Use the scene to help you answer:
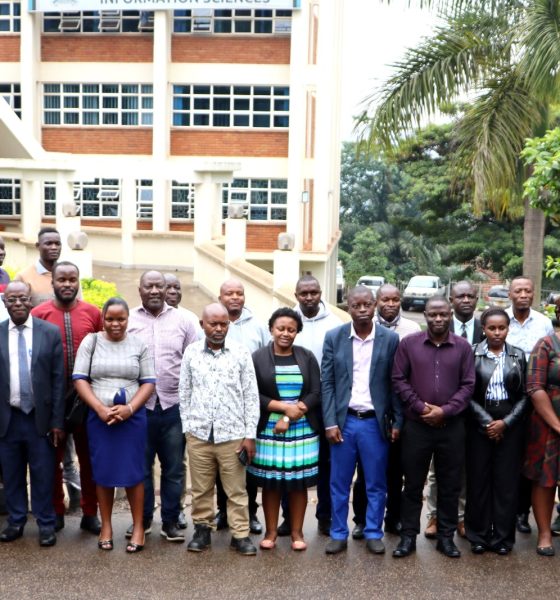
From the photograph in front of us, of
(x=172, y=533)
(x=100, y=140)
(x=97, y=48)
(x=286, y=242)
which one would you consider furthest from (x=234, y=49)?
(x=172, y=533)

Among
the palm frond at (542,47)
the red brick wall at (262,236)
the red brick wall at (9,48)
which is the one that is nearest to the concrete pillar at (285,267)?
the palm frond at (542,47)

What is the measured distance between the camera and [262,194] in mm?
31547

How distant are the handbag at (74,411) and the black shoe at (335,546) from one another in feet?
6.49

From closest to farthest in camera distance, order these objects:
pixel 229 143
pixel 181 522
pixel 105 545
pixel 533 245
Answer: pixel 105 545
pixel 181 522
pixel 533 245
pixel 229 143

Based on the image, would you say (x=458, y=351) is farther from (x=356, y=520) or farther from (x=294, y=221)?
(x=294, y=221)

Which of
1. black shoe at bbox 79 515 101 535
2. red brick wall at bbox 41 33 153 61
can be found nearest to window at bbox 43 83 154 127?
red brick wall at bbox 41 33 153 61

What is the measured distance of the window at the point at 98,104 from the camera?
1231 inches

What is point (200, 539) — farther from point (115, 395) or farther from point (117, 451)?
point (115, 395)

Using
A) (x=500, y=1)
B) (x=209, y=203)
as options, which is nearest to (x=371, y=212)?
(x=209, y=203)

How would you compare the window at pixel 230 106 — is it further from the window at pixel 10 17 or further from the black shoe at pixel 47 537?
the black shoe at pixel 47 537

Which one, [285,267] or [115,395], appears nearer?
[115,395]

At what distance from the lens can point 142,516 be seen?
7402 mm

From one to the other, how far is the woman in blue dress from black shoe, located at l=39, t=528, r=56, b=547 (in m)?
0.36

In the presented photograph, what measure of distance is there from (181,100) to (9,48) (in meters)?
5.56
